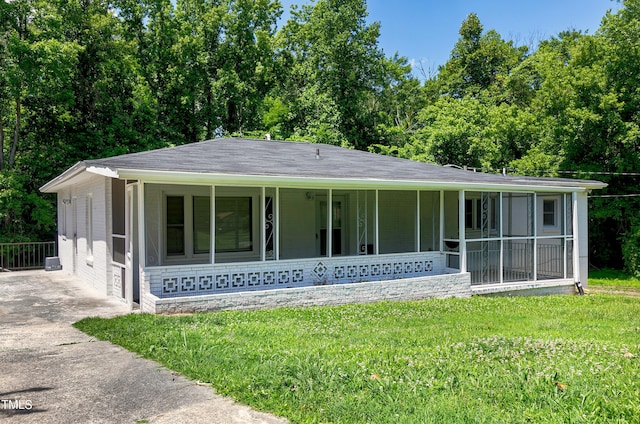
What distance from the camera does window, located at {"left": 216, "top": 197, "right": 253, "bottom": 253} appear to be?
12695 mm

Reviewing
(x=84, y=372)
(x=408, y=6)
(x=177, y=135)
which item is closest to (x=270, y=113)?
(x=177, y=135)

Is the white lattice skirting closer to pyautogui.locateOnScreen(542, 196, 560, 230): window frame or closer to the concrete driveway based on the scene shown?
the concrete driveway

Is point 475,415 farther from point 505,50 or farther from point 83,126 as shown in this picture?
point 505,50

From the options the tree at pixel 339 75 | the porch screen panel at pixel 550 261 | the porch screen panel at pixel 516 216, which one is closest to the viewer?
the porch screen panel at pixel 550 261

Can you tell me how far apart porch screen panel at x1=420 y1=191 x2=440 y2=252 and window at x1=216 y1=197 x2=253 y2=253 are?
6.14 metres

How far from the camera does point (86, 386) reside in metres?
5.34

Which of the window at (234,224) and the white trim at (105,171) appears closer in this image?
the white trim at (105,171)

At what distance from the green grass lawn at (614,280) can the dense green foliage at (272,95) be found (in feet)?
2.11

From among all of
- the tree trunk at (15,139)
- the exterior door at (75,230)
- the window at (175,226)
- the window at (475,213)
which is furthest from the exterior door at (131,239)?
the tree trunk at (15,139)

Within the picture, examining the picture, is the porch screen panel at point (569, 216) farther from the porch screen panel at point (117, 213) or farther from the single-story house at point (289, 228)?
the porch screen panel at point (117, 213)

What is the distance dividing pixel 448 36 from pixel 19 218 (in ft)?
112

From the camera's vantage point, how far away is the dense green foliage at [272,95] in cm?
2161

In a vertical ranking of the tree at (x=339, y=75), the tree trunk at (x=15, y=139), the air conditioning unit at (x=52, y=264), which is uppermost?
the tree at (x=339, y=75)

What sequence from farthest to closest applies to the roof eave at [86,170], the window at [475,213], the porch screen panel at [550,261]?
the window at [475,213], the porch screen panel at [550,261], the roof eave at [86,170]
